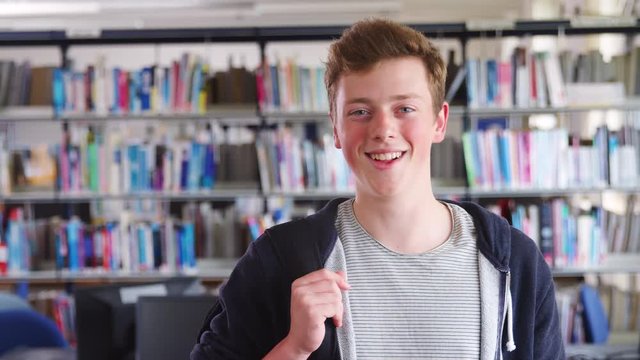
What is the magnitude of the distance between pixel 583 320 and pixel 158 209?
4093 mm

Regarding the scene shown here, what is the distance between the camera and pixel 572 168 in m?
4.50

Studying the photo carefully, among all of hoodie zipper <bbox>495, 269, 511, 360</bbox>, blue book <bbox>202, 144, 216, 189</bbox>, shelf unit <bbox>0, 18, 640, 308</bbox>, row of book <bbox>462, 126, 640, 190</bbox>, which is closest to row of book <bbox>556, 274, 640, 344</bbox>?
shelf unit <bbox>0, 18, 640, 308</bbox>

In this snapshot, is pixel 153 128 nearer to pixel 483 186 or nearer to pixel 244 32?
pixel 244 32

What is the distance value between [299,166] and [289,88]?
1.51 ft

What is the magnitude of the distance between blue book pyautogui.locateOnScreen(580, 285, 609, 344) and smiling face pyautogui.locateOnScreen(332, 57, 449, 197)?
3.63 m

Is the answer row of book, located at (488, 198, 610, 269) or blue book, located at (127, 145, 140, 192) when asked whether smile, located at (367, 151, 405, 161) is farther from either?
blue book, located at (127, 145, 140, 192)

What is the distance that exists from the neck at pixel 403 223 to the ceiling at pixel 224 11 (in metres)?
5.12

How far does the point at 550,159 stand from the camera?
177 inches

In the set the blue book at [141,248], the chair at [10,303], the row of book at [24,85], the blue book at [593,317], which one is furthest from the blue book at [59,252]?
the blue book at [593,317]

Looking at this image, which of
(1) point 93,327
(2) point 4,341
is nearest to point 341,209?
(1) point 93,327

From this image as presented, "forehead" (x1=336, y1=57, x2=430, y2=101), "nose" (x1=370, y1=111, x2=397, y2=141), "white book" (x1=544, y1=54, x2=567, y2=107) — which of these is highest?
"white book" (x1=544, y1=54, x2=567, y2=107)

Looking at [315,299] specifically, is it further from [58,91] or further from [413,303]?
[58,91]

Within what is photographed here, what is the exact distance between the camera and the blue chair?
2.74 metres

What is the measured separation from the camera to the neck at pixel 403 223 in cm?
122
